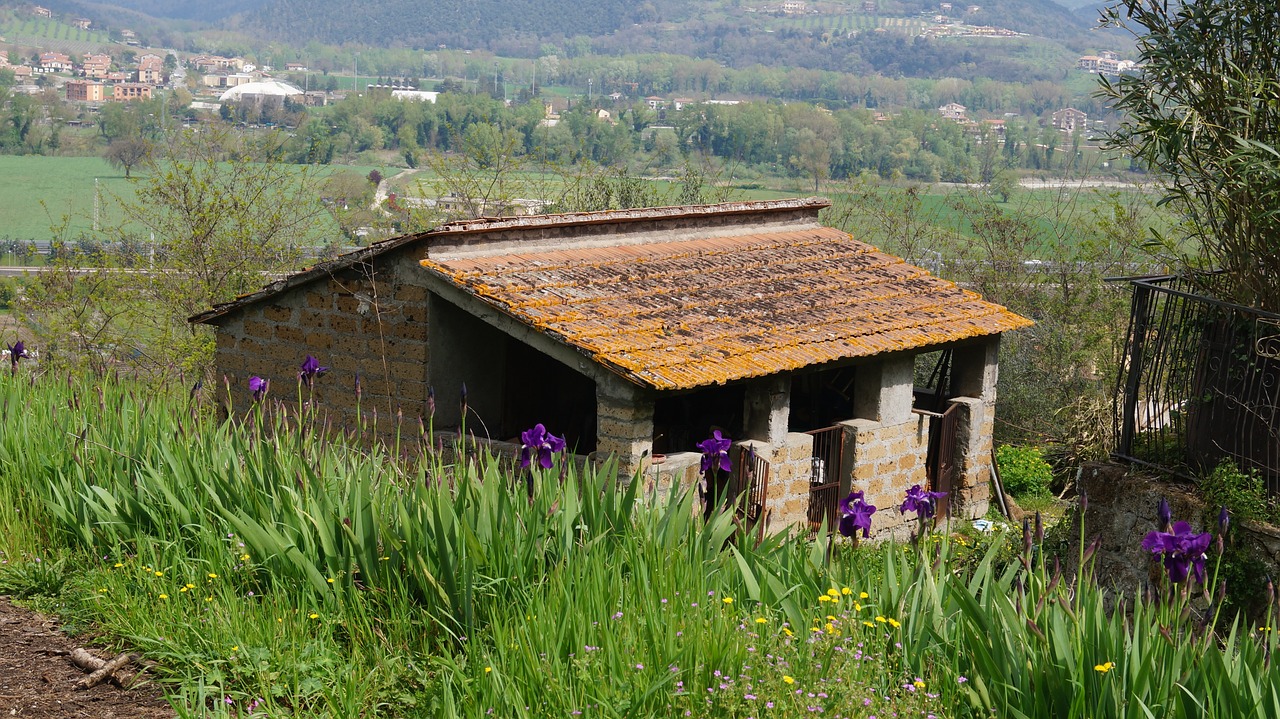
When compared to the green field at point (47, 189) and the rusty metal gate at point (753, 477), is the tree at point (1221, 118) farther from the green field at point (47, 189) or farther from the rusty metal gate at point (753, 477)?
the green field at point (47, 189)

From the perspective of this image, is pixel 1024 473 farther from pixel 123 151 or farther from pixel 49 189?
pixel 49 189

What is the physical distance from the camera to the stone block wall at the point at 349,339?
33.6 feet

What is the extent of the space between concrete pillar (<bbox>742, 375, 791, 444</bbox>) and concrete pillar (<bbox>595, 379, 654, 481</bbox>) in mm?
1437

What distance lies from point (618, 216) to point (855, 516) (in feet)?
24.4

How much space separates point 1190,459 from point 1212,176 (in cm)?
184

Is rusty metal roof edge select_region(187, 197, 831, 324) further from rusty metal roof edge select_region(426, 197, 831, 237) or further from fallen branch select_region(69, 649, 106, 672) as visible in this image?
fallen branch select_region(69, 649, 106, 672)

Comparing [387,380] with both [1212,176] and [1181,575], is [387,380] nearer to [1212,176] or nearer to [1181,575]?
[1212,176]

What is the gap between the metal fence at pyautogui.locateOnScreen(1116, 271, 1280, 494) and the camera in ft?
25.1

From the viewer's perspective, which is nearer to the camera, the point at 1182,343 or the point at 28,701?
the point at 28,701

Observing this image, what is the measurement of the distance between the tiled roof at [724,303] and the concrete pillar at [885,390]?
324 mm

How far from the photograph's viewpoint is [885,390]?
39.2ft

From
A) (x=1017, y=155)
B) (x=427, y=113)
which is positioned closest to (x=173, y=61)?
(x=427, y=113)

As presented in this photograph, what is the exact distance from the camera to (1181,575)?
14.3 ft

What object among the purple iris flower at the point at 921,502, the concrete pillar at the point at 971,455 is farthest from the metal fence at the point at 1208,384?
the concrete pillar at the point at 971,455
